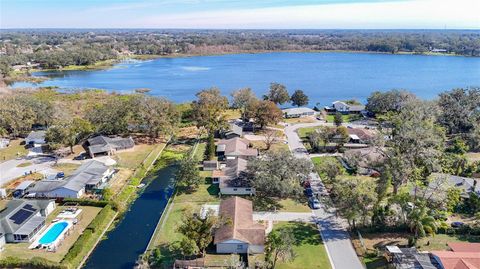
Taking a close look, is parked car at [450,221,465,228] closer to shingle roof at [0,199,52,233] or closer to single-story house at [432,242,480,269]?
single-story house at [432,242,480,269]

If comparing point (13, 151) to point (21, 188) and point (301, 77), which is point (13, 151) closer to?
point (21, 188)

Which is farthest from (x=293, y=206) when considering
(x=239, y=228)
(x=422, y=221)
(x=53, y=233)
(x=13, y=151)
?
(x=13, y=151)

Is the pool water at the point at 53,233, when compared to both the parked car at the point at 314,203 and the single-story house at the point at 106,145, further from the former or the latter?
the parked car at the point at 314,203

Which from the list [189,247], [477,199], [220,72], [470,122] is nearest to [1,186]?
[189,247]

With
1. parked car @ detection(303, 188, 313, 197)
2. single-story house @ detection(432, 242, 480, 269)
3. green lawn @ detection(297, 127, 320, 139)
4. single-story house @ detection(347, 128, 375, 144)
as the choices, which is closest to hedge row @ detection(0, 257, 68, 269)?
parked car @ detection(303, 188, 313, 197)

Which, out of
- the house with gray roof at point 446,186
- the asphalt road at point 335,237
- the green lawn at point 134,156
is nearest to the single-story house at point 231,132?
the green lawn at point 134,156
